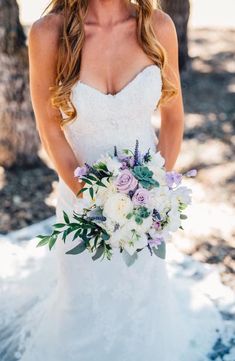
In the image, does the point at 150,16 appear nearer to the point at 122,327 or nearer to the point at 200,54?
the point at 122,327

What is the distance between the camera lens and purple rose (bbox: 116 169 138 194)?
2.25 m

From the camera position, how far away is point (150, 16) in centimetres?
276

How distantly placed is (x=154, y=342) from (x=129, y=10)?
70.5 inches

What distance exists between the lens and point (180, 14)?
283 inches

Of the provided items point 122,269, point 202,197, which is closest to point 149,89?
point 122,269

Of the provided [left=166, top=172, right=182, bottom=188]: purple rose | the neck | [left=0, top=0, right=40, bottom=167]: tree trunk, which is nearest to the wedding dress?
the neck

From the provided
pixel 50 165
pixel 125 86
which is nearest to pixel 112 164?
pixel 125 86

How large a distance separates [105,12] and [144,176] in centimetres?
91

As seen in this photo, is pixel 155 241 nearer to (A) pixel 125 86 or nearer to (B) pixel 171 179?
(B) pixel 171 179

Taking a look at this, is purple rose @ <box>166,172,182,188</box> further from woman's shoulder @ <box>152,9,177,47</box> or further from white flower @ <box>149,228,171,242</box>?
woman's shoulder @ <box>152,9,177,47</box>

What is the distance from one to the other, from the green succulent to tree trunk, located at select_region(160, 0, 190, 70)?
520 centimetres

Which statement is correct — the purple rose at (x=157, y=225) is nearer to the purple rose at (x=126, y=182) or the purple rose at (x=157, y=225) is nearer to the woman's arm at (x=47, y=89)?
the purple rose at (x=126, y=182)

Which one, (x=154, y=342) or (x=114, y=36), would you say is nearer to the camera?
(x=114, y=36)

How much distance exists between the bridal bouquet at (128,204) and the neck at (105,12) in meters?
0.72
